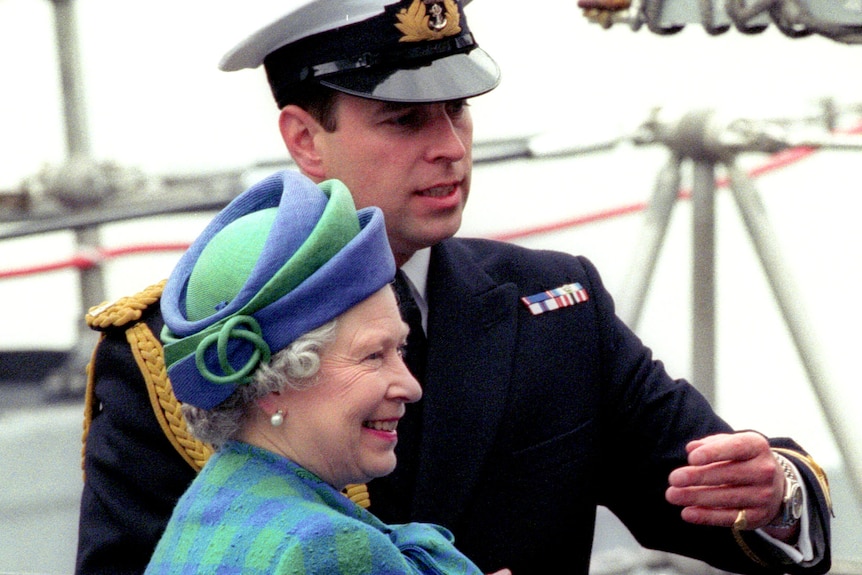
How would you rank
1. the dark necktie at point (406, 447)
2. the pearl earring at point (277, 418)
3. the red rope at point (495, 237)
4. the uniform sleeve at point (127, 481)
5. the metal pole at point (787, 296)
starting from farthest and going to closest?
the red rope at point (495, 237) → the metal pole at point (787, 296) → the dark necktie at point (406, 447) → the uniform sleeve at point (127, 481) → the pearl earring at point (277, 418)

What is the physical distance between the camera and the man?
1.93 m

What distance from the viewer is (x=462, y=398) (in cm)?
209

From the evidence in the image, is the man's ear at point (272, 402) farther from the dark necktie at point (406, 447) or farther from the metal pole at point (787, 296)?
the metal pole at point (787, 296)

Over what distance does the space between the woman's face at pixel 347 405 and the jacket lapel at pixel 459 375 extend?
0.52 m

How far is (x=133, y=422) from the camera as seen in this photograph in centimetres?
192

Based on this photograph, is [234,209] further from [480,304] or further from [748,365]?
[748,365]

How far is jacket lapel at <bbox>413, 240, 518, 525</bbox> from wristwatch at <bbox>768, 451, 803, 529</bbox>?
0.40 meters

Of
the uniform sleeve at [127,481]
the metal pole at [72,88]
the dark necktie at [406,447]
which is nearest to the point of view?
the uniform sleeve at [127,481]

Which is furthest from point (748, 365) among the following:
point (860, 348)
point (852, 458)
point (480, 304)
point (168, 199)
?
point (480, 304)

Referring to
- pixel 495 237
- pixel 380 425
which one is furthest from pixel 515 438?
pixel 495 237

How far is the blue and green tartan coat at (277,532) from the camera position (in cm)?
140

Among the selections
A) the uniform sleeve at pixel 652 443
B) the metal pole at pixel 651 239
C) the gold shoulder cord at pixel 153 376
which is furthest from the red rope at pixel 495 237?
the gold shoulder cord at pixel 153 376

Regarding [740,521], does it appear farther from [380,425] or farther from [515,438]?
[380,425]

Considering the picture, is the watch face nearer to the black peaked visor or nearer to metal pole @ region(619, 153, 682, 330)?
the black peaked visor
